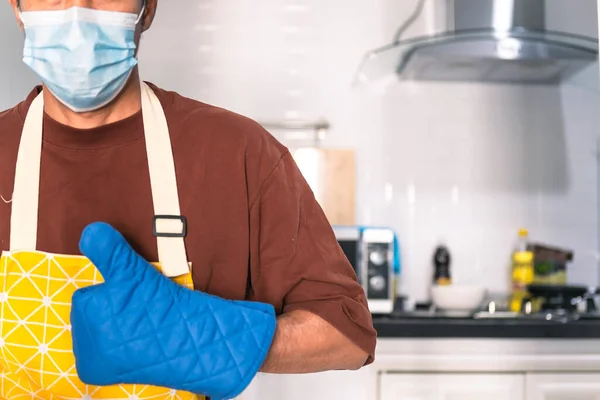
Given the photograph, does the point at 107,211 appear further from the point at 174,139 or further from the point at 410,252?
the point at 410,252

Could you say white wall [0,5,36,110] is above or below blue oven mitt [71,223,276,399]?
above

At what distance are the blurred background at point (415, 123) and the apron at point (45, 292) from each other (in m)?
1.37

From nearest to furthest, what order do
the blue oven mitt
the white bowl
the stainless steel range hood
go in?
1. the blue oven mitt
2. the stainless steel range hood
3. the white bowl

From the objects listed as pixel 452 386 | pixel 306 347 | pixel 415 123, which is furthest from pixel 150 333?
pixel 415 123

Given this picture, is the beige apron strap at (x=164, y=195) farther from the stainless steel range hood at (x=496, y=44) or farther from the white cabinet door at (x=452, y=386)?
the stainless steel range hood at (x=496, y=44)

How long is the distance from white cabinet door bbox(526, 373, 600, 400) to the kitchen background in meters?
0.53

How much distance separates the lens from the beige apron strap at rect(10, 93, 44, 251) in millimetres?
965

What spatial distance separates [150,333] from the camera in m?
0.79

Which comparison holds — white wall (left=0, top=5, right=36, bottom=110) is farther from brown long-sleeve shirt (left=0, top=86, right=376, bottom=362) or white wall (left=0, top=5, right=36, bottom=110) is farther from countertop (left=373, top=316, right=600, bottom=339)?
brown long-sleeve shirt (left=0, top=86, right=376, bottom=362)

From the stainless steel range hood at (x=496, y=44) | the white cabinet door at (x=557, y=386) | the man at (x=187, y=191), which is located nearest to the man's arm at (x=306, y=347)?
the man at (x=187, y=191)

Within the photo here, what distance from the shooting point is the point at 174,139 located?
1016mm

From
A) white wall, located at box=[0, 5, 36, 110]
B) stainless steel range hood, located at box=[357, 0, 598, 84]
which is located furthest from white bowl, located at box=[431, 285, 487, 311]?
white wall, located at box=[0, 5, 36, 110]

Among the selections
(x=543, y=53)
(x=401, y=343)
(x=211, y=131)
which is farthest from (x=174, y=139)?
(x=543, y=53)

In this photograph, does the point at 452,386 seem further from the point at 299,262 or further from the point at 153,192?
the point at 153,192
